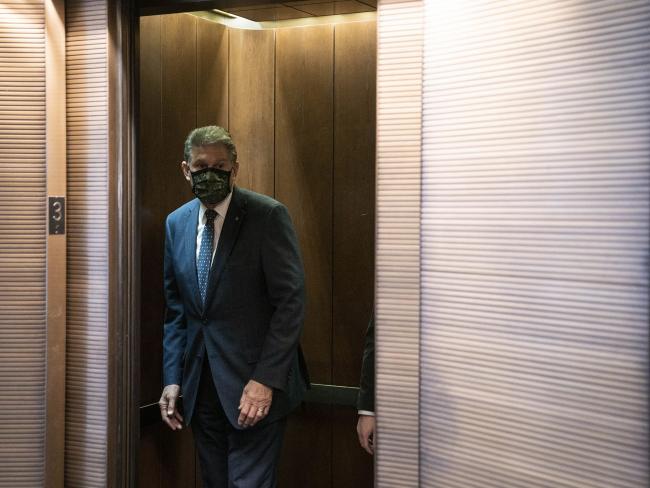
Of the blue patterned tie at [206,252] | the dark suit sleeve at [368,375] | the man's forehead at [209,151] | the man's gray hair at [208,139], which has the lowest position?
the dark suit sleeve at [368,375]

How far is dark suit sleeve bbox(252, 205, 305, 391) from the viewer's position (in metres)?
2.62

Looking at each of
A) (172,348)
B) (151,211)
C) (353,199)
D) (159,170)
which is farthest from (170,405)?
(353,199)

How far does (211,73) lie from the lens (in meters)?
3.66

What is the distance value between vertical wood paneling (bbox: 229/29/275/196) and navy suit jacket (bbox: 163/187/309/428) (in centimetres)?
94

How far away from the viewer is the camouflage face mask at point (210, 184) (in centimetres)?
269

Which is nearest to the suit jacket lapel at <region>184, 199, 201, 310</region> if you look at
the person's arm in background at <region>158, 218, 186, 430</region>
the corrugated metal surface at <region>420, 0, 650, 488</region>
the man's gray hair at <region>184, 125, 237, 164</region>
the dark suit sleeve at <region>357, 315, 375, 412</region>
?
the person's arm in background at <region>158, 218, 186, 430</region>

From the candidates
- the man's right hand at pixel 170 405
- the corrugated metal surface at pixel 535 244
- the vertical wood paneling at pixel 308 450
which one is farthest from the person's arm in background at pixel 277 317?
the vertical wood paneling at pixel 308 450

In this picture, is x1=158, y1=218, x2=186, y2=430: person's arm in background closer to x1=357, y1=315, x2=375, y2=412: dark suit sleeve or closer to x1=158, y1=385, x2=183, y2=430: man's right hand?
x1=158, y1=385, x2=183, y2=430: man's right hand

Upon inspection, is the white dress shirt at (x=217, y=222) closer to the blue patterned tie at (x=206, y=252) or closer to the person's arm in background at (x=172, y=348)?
the blue patterned tie at (x=206, y=252)

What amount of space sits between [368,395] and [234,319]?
1.98 feet

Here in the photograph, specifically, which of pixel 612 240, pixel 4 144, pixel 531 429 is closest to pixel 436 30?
pixel 612 240

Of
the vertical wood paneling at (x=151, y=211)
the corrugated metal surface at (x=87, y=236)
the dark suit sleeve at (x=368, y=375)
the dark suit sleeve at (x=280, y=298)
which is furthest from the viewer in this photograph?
the vertical wood paneling at (x=151, y=211)

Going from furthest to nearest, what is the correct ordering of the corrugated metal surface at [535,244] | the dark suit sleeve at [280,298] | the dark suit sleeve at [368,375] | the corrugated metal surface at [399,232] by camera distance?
the dark suit sleeve at [280,298] → the dark suit sleeve at [368,375] → the corrugated metal surface at [399,232] → the corrugated metal surface at [535,244]

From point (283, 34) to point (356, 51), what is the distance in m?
0.39
